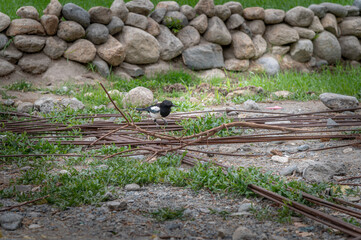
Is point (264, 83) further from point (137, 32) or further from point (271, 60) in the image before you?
point (137, 32)

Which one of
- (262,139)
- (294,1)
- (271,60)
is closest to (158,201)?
(262,139)

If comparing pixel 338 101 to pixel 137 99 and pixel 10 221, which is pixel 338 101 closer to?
pixel 137 99

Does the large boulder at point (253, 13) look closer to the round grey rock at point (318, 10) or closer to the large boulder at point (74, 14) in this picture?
the round grey rock at point (318, 10)

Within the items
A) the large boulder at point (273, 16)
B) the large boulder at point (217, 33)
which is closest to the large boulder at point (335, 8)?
the large boulder at point (273, 16)

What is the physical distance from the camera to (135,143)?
3721 mm

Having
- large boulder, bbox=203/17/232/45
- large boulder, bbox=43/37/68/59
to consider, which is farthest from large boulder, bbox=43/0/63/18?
large boulder, bbox=203/17/232/45

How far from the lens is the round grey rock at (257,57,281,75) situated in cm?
777

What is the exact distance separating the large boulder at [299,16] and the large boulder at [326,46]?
21.3 inches

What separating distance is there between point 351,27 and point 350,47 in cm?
48

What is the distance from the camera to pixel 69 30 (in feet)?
21.2

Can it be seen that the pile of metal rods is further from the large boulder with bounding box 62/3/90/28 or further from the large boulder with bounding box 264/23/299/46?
the large boulder with bounding box 264/23/299/46

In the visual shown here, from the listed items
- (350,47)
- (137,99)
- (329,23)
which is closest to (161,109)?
(137,99)

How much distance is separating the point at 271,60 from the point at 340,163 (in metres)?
5.03

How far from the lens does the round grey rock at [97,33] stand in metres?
6.66
